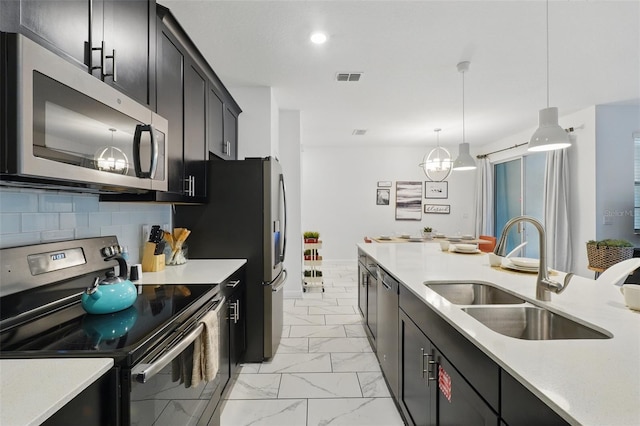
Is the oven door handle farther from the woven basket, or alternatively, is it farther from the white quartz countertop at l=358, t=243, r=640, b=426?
the woven basket

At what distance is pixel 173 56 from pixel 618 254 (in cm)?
519

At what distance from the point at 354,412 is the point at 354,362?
64 centimetres

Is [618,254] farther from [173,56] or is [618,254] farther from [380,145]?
[173,56]

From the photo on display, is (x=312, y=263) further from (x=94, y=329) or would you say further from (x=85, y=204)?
(x=94, y=329)

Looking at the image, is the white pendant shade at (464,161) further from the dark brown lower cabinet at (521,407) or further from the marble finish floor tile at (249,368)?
the dark brown lower cabinet at (521,407)

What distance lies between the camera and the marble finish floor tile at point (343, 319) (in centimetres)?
359

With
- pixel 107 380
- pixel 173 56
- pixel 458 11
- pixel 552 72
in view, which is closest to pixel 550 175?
pixel 552 72

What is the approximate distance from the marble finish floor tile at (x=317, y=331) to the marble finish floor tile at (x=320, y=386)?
0.77 m

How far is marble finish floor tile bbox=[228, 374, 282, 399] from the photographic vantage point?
7.23 ft

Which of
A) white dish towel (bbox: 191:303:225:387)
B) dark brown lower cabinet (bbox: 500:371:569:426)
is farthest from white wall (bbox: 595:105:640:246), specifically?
white dish towel (bbox: 191:303:225:387)

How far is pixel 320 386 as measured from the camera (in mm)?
2309

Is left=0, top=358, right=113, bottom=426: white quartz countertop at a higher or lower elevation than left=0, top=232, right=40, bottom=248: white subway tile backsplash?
lower

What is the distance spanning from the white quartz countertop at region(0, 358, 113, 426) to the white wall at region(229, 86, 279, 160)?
3.07m

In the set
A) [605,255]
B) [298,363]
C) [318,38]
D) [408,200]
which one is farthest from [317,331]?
[408,200]
